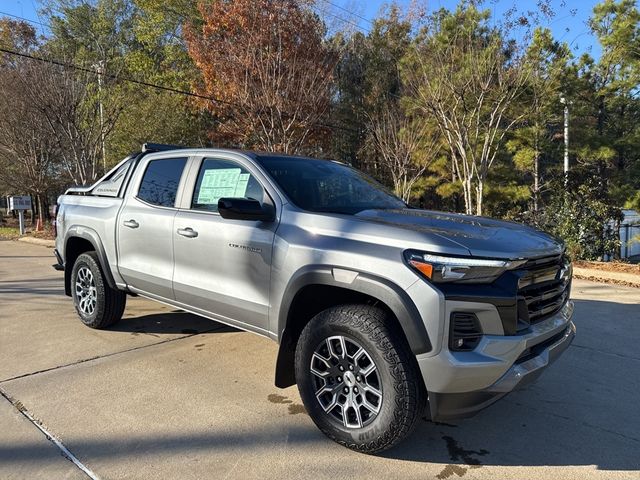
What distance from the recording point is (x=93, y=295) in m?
5.30

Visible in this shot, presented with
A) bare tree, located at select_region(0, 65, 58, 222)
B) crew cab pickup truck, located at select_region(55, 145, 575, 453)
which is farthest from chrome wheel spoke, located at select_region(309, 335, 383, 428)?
bare tree, located at select_region(0, 65, 58, 222)

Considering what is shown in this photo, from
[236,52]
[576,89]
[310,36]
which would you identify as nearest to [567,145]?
[576,89]

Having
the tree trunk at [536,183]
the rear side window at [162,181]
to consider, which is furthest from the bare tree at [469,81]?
the rear side window at [162,181]

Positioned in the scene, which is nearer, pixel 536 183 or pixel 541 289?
pixel 541 289

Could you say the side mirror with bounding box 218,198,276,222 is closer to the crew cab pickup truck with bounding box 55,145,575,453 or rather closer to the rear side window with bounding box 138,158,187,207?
the crew cab pickup truck with bounding box 55,145,575,453

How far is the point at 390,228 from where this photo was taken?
2959 mm

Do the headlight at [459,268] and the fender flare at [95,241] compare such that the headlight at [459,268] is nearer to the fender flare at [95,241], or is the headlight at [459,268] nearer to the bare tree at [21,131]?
the fender flare at [95,241]

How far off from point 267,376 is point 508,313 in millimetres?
2216

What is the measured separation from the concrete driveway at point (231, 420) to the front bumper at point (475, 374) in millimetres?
461

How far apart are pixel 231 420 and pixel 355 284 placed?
1345 millimetres

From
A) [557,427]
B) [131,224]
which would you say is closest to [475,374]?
[557,427]

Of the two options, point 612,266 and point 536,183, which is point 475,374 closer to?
point 612,266

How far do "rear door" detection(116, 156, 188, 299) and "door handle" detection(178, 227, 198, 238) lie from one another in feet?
0.52

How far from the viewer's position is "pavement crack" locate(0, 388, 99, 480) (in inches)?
110
